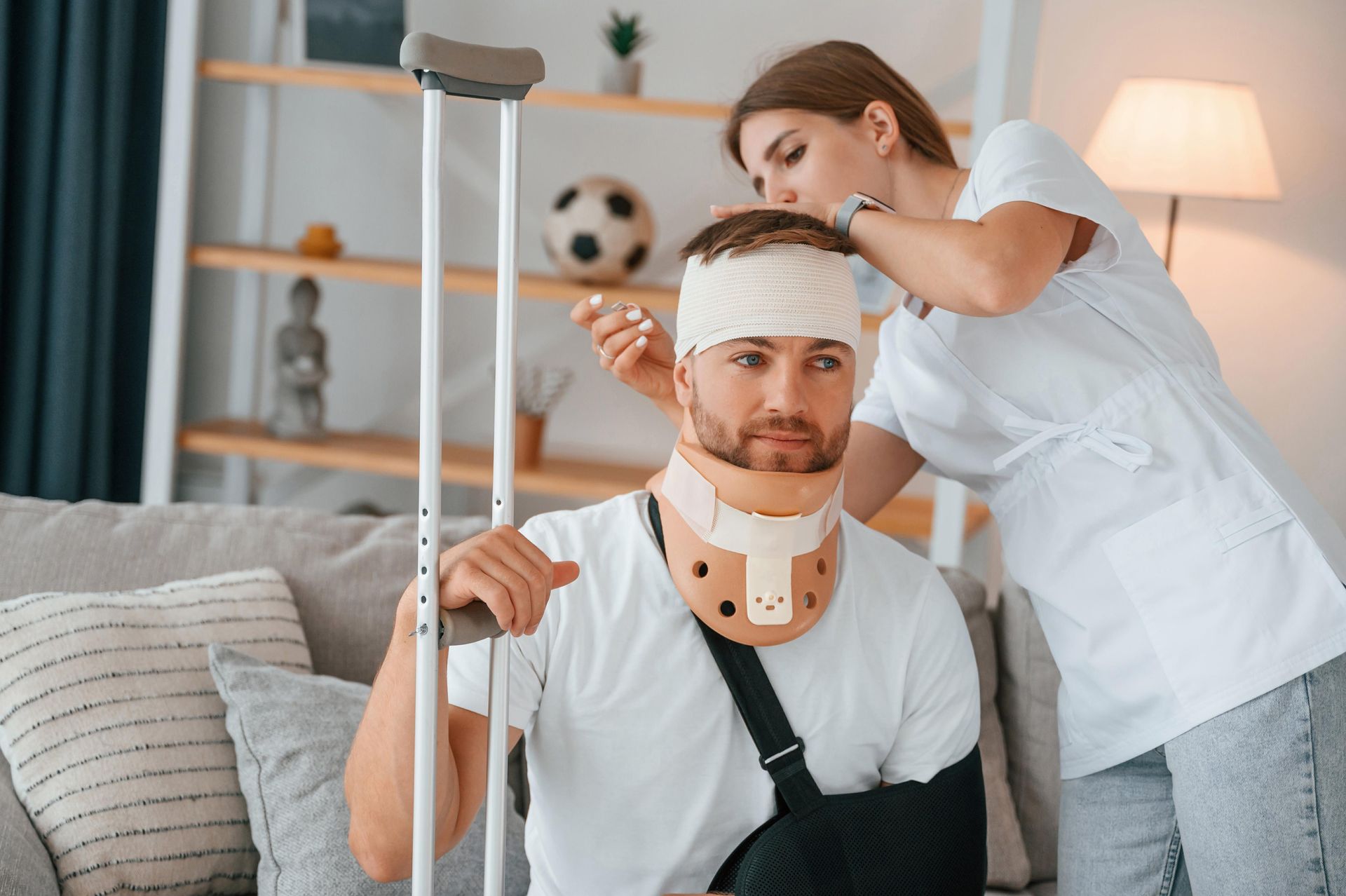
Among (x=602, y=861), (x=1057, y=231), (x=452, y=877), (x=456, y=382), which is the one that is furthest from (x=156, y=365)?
(x=1057, y=231)

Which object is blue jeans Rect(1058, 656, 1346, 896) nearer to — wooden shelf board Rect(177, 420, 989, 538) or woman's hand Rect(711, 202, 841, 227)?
woman's hand Rect(711, 202, 841, 227)

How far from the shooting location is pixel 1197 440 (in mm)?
1265

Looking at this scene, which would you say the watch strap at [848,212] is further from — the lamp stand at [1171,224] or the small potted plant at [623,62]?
the lamp stand at [1171,224]

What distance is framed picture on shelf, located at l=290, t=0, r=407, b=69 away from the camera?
3.09 metres

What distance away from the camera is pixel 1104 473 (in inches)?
51.1

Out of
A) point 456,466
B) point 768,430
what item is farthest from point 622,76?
point 768,430

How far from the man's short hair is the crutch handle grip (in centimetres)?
52

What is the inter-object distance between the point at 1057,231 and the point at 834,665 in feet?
1.73

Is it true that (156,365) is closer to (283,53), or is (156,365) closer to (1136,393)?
(283,53)

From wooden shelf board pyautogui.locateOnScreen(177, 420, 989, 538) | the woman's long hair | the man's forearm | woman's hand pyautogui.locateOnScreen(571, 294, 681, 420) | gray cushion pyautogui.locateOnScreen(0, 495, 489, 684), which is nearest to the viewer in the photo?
the man's forearm

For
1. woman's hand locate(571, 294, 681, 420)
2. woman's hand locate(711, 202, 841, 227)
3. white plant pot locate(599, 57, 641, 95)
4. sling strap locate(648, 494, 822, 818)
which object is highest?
white plant pot locate(599, 57, 641, 95)

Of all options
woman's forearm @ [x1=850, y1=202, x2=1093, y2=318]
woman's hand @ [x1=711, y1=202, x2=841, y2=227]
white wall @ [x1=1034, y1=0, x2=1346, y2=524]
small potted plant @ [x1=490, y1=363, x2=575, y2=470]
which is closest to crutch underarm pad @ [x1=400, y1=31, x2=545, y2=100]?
woman's hand @ [x1=711, y1=202, x2=841, y2=227]

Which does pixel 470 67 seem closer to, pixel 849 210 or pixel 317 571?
pixel 849 210

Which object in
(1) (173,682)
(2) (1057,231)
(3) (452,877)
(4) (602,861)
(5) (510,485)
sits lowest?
(3) (452,877)
